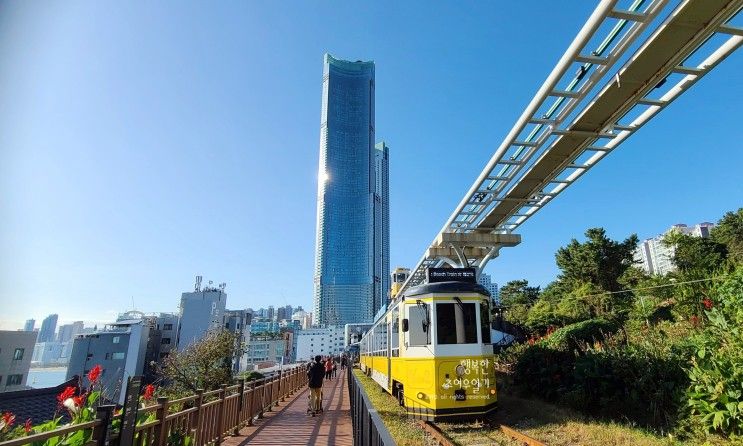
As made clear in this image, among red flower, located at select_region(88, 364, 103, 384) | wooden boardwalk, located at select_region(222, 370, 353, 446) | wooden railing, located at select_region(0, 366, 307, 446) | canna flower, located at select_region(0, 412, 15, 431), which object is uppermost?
red flower, located at select_region(88, 364, 103, 384)

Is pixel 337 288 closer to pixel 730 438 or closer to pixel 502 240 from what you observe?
pixel 502 240

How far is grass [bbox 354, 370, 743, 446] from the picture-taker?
6484mm

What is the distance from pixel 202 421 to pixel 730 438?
791 centimetres

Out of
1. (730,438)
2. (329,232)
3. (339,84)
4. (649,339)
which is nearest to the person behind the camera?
(730,438)

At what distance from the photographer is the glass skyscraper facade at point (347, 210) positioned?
465 ft

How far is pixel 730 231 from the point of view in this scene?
36.3 metres

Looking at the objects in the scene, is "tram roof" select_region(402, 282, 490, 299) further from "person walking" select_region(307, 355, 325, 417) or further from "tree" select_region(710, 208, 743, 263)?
"tree" select_region(710, 208, 743, 263)

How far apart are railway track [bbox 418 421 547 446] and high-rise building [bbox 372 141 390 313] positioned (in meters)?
125

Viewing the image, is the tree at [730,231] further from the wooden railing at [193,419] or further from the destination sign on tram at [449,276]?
the wooden railing at [193,419]

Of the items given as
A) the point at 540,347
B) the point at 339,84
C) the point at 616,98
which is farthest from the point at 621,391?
the point at 339,84

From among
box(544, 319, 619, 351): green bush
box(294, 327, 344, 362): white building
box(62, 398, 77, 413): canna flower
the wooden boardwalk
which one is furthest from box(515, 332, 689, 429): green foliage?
box(294, 327, 344, 362): white building

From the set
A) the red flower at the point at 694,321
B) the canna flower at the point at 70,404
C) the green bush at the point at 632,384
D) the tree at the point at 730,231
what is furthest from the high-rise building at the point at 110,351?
the tree at the point at 730,231

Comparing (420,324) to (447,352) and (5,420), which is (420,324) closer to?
(447,352)

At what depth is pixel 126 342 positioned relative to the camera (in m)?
59.6
